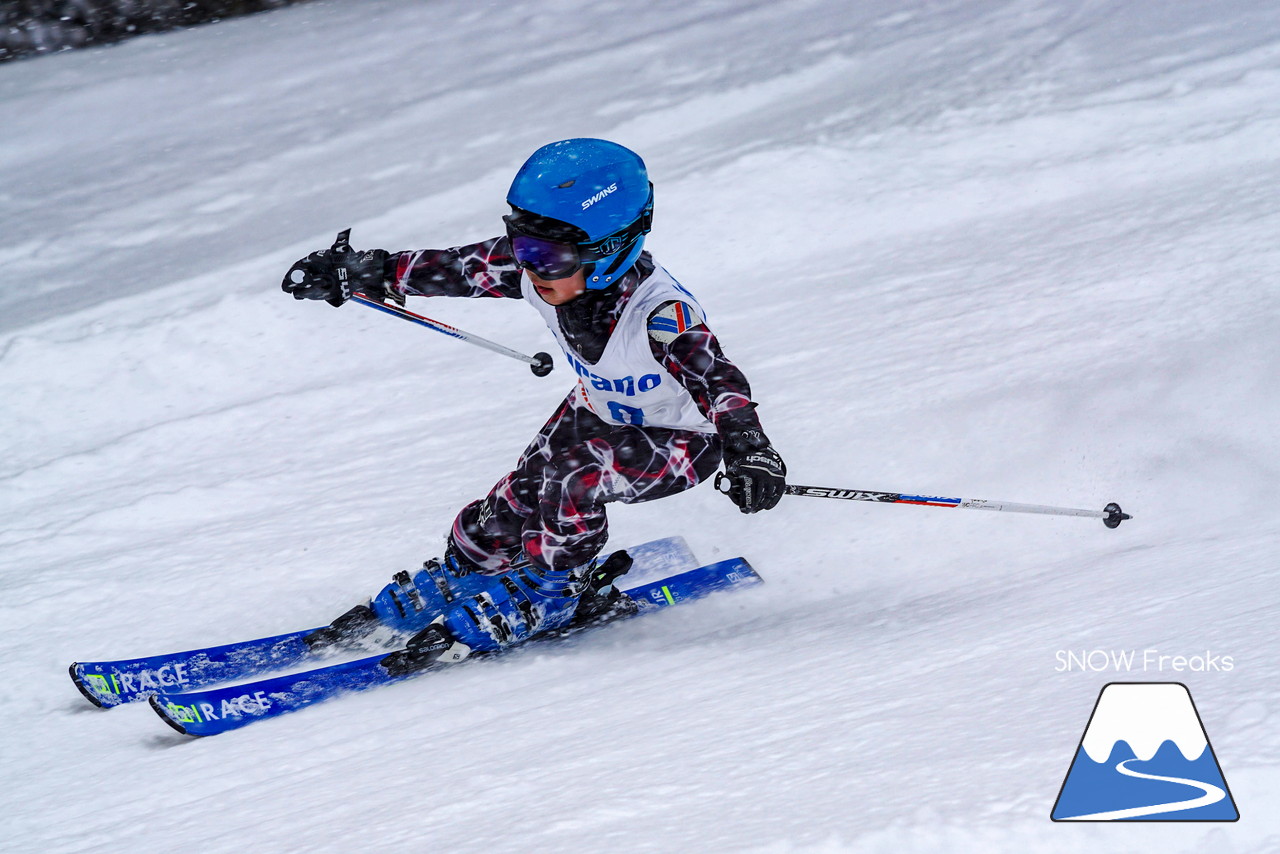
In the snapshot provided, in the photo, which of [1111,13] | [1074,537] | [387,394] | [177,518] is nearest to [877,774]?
[1074,537]

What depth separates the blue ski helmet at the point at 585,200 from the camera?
2.70 meters

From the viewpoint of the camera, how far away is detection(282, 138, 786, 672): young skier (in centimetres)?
272

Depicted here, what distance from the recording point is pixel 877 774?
1.71 metres

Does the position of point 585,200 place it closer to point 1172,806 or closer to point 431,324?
point 431,324

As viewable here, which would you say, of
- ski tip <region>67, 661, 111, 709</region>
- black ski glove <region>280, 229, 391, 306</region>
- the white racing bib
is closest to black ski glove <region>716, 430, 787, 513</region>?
the white racing bib

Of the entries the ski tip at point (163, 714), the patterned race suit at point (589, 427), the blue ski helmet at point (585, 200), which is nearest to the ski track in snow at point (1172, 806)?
the patterned race suit at point (589, 427)

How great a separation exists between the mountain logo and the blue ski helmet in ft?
5.13

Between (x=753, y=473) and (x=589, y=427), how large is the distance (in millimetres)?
794

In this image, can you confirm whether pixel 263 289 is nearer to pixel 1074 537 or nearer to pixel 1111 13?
pixel 1074 537

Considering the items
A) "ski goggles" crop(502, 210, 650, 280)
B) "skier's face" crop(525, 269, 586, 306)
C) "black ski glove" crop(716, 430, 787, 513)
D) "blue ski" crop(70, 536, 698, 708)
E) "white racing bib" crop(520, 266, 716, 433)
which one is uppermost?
"ski goggles" crop(502, 210, 650, 280)

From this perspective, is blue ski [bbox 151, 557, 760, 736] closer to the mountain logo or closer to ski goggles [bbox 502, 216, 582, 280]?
ski goggles [bbox 502, 216, 582, 280]

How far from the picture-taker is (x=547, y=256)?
2.75 meters

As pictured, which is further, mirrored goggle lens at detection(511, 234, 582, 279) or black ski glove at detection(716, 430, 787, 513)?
mirrored goggle lens at detection(511, 234, 582, 279)

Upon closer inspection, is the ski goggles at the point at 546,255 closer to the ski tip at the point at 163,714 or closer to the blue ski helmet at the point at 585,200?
the blue ski helmet at the point at 585,200
